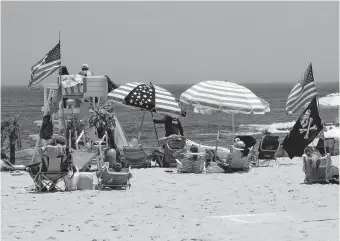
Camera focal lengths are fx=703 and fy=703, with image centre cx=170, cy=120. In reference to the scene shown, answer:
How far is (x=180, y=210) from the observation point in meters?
9.20

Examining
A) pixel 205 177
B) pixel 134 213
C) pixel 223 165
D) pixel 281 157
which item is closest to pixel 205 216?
pixel 134 213

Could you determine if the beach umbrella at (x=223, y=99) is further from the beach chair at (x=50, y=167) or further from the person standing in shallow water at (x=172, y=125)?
the beach chair at (x=50, y=167)

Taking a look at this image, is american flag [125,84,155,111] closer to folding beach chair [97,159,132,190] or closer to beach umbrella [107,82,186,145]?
beach umbrella [107,82,186,145]

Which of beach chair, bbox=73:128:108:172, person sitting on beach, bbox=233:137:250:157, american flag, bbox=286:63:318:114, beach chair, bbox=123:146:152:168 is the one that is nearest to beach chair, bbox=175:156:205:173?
person sitting on beach, bbox=233:137:250:157

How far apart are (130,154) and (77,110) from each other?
2.61 meters

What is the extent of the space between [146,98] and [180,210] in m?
5.37

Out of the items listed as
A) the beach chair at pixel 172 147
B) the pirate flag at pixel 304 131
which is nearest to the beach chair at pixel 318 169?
the pirate flag at pixel 304 131

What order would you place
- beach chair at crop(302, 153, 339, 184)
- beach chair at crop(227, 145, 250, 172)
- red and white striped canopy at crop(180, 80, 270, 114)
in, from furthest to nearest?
red and white striped canopy at crop(180, 80, 270, 114) < beach chair at crop(227, 145, 250, 172) < beach chair at crop(302, 153, 339, 184)

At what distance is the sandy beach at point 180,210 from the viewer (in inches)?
294

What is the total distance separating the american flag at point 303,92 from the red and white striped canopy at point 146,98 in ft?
7.42

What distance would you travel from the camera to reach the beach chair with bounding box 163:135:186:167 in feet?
46.1

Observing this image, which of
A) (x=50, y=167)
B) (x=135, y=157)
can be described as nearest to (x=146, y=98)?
(x=135, y=157)

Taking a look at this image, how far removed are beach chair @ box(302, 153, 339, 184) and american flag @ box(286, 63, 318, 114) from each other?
7.67ft

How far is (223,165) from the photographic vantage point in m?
13.5
